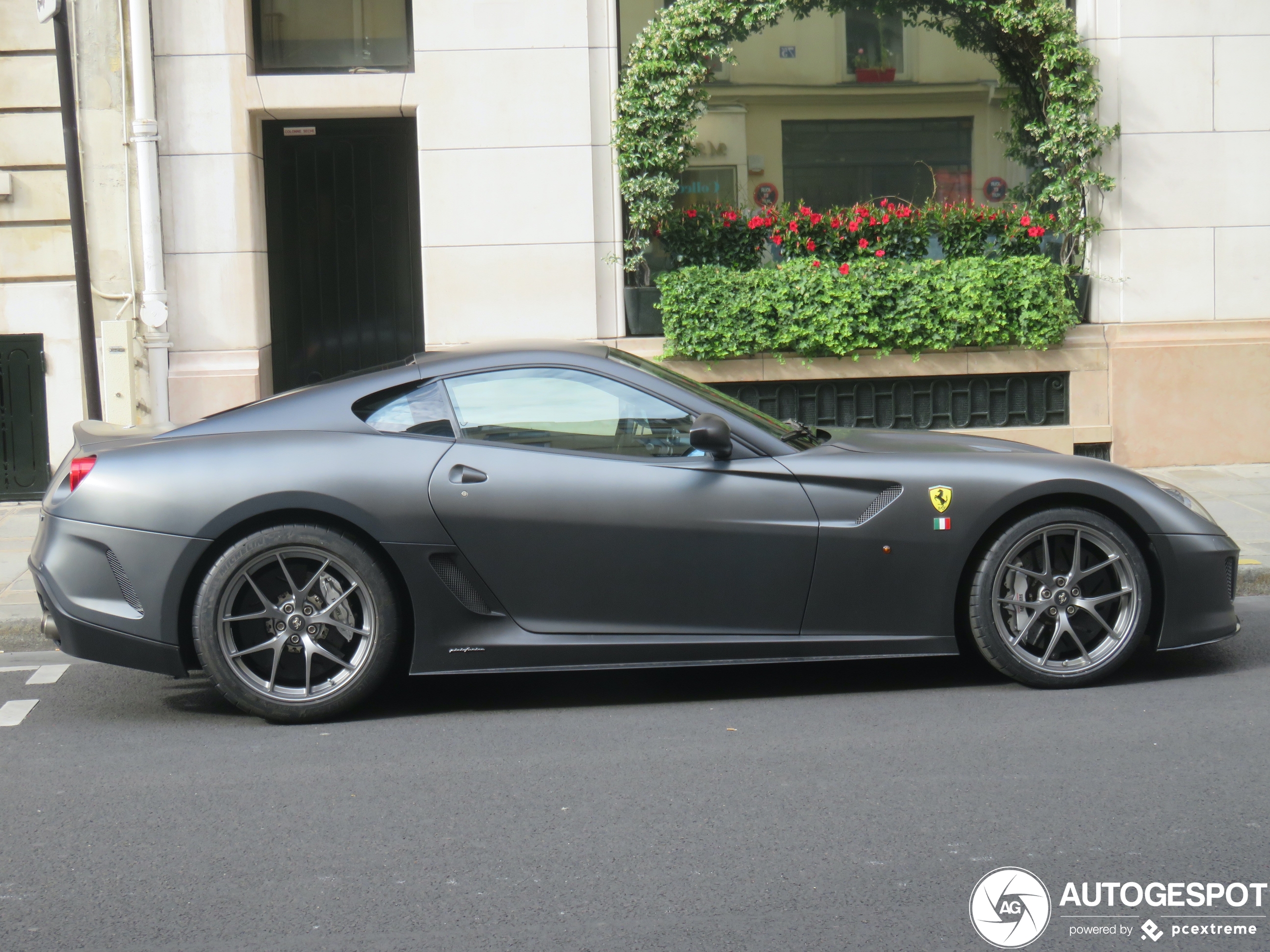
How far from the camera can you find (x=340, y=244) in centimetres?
1070

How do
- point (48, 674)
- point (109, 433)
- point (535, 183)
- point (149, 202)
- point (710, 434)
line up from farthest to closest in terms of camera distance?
point (535, 183), point (149, 202), point (48, 674), point (109, 433), point (710, 434)

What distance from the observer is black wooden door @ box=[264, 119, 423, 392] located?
10.6 m

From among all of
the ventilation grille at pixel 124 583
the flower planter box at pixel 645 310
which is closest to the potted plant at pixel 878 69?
the flower planter box at pixel 645 310

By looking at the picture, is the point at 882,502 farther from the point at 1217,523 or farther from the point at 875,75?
the point at 875,75

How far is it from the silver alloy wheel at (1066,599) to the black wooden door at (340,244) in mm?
6729

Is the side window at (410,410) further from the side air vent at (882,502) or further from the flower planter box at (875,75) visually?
the flower planter box at (875,75)

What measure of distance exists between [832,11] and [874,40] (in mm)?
402

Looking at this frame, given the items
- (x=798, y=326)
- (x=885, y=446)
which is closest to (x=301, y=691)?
(x=885, y=446)

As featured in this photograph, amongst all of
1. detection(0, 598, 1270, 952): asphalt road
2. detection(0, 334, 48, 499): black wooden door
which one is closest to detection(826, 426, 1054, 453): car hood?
detection(0, 598, 1270, 952): asphalt road

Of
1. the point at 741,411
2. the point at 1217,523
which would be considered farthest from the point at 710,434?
the point at 1217,523

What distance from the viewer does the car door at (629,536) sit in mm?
4797

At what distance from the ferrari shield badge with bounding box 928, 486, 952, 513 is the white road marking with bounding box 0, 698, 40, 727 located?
11.4ft

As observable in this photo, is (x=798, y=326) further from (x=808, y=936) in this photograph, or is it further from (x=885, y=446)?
(x=808, y=936)

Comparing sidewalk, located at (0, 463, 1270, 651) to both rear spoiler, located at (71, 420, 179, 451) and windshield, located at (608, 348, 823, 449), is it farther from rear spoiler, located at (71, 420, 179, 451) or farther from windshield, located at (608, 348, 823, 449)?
windshield, located at (608, 348, 823, 449)
